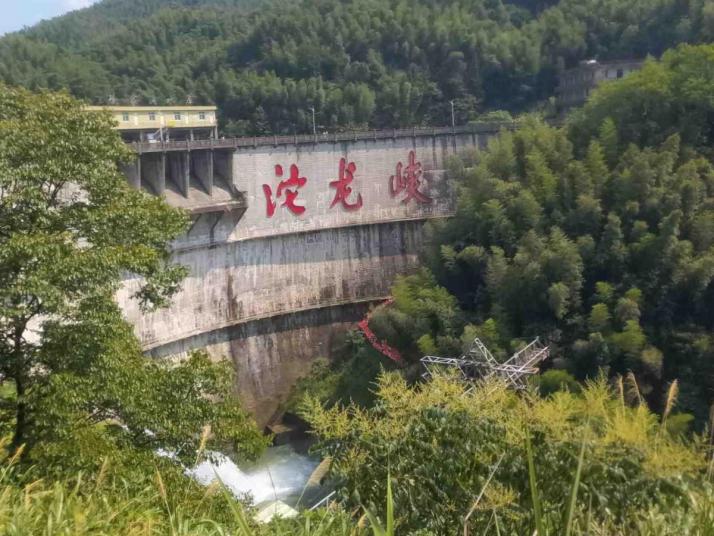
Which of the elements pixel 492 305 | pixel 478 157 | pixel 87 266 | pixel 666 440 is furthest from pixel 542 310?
pixel 87 266

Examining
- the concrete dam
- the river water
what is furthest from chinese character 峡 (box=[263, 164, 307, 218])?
the river water

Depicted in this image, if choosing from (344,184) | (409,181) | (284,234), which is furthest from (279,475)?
(409,181)

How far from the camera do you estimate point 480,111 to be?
28766 millimetres

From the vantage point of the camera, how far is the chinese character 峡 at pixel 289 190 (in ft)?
54.7

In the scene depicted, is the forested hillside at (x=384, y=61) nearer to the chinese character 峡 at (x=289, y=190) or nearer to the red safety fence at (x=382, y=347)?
the chinese character 峡 at (x=289, y=190)

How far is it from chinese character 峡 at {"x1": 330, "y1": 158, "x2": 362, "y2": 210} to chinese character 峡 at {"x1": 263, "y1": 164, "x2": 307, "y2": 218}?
0.92 metres

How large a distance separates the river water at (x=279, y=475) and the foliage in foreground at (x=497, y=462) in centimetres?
801

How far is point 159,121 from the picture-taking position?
68.4ft

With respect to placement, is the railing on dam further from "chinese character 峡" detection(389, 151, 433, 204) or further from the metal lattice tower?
the metal lattice tower

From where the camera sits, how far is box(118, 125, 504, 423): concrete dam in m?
15.5

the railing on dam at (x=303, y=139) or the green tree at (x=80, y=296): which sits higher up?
the railing on dam at (x=303, y=139)

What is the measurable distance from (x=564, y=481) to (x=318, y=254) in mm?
13554

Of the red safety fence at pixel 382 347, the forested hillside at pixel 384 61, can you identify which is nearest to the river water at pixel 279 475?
the red safety fence at pixel 382 347

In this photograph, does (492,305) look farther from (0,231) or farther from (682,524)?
(682,524)
